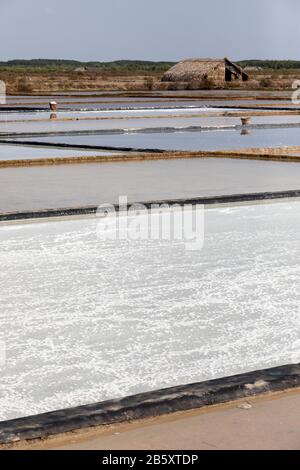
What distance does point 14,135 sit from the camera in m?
14.5

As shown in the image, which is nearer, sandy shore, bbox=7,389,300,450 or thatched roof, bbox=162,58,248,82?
sandy shore, bbox=7,389,300,450

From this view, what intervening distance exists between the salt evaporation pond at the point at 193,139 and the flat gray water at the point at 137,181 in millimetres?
2303

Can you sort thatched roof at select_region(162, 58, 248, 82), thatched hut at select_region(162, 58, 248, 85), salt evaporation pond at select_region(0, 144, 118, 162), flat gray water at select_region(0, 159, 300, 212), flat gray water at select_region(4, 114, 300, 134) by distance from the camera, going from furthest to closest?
1. thatched roof at select_region(162, 58, 248, 82)
2. thatched hut at select_region(162, 58, 248, 85)
3. flat gray water at select_region(4, 114, 300, 134)
4. salt evaporation pond at select_region(0, 144, 118, 162)
5. flat gray water at select_region(0, 159, 300, 212)

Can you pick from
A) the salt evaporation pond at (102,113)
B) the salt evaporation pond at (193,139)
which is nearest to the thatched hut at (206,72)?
the salt evaporation pond at (102,113)

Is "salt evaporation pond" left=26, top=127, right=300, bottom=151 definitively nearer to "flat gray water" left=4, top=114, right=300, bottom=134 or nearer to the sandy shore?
"flat gray water" left=4, top=114, right=300, bottom=134

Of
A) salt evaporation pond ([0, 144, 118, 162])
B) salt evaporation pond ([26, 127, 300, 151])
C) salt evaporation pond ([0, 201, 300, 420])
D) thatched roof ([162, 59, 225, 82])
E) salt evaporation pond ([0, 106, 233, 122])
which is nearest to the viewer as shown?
salt evaporation pond ([0, 201, 300, 420])

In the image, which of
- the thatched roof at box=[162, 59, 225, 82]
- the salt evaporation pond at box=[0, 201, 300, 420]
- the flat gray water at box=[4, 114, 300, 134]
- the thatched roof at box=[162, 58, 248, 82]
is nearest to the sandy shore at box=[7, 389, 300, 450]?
the salt evaporation pond at box=[0, 201, 300, 420]

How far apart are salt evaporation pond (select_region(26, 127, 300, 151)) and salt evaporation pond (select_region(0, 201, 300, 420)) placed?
22.9 feet

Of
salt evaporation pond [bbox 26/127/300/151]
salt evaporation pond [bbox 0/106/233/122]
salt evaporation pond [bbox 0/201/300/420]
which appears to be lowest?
salt evaporation pond [bbox 0/201/300/420]

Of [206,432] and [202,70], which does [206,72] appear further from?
[206,432]

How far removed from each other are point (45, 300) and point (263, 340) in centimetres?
101

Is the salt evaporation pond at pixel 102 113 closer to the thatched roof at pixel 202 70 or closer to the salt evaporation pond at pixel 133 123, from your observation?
the salt evaporation pond at pixel 133 123

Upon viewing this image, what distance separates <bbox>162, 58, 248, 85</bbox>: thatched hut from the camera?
5212cm

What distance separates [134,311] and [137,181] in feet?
14.8
